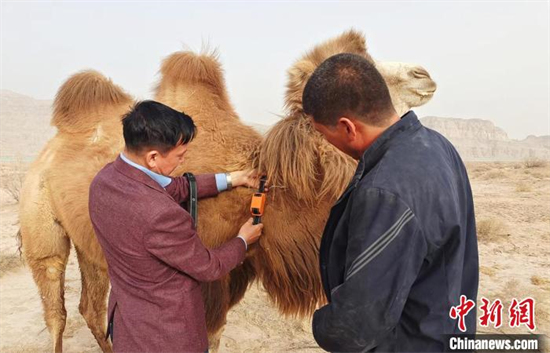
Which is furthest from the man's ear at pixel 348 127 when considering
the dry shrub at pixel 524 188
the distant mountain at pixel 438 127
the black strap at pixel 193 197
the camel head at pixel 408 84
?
the distant mountain at pixel 438 127

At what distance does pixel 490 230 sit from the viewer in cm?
816

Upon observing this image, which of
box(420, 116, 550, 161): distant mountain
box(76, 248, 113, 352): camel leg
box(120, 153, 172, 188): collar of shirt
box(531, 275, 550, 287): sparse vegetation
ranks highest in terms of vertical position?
box(120, 153, 172, 188): collar of shirt

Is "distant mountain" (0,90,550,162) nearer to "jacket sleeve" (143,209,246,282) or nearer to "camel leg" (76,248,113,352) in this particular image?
"camel leg" (76,248,113,352)

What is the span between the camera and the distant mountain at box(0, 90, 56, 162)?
4352 centimetres

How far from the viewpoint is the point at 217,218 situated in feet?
7.96

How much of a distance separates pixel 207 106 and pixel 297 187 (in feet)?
3.63

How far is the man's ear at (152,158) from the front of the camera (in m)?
1.86

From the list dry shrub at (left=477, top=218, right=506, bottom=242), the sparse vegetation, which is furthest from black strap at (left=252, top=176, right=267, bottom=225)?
dry shrub at (left=477, top=218, right=506, bottom=242)

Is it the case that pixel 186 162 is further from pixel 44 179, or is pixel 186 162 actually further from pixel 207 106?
pixel 44 179

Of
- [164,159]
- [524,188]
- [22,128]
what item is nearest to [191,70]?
[164,159]

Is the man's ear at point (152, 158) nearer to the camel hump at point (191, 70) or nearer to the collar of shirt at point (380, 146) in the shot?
the collar of shirt at point (380, 146)

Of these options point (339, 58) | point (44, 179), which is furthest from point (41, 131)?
point (339, 58)

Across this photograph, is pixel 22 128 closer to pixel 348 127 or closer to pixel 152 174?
pixel 152 174

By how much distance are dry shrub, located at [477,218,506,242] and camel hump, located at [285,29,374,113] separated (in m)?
6.67
